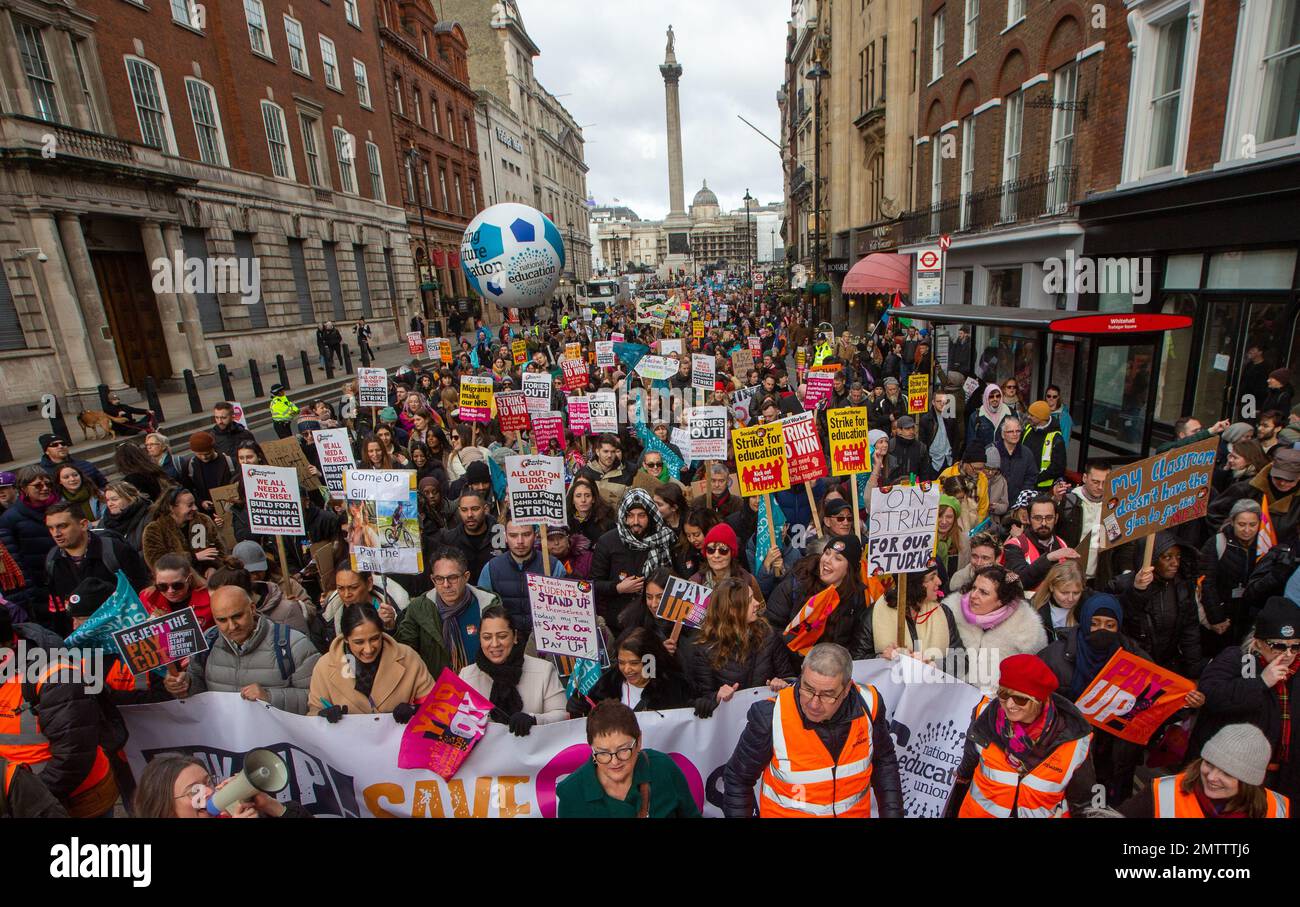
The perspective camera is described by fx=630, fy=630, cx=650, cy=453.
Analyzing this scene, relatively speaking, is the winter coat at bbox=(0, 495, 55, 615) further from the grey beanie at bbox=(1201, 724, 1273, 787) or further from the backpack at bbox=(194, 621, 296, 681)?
the grey beanie at bbox=(1201, 724, 1273, 787)

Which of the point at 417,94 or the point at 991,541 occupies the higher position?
the point at 417,94

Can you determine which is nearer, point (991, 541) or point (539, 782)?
point (539, 782)

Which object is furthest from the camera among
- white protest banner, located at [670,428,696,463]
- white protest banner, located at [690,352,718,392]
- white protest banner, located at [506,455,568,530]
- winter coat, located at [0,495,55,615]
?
white protest banner, located at [690,352,718,392]

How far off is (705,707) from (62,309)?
63.3ft

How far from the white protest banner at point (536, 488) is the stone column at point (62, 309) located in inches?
662

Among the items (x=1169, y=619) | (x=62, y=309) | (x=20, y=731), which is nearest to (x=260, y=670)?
(x=20, y=731)

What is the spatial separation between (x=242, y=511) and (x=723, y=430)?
5.12 metres

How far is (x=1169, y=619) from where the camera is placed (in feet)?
12.8

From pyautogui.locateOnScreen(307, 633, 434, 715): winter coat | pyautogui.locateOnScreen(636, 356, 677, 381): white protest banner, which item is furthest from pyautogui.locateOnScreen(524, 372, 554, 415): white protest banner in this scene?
pyautogui.locateOnScreen(307, 633, 434, 715): winter coat

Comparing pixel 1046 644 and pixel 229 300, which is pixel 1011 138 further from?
pixel 229 300

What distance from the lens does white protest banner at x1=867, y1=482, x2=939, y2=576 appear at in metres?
3.70

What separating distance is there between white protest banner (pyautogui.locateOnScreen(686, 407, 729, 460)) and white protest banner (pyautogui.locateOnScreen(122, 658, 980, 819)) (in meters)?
3.60

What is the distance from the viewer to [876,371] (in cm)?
1546
